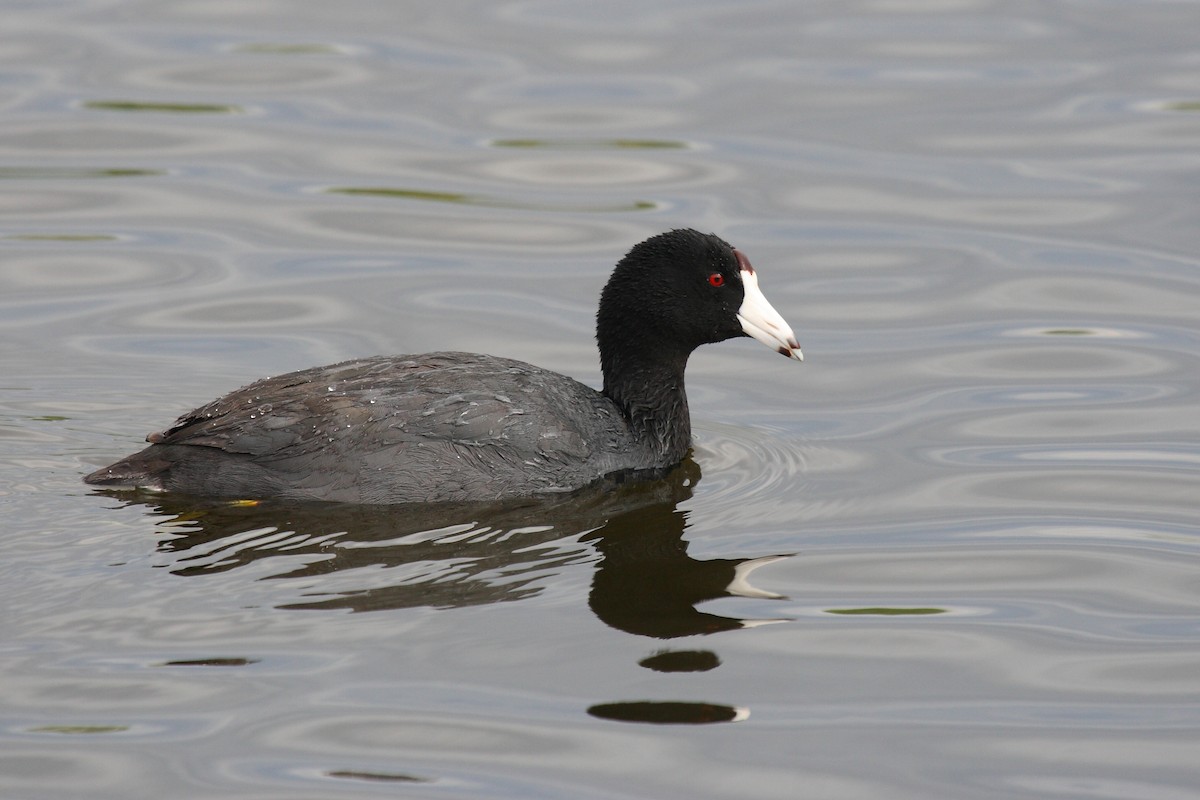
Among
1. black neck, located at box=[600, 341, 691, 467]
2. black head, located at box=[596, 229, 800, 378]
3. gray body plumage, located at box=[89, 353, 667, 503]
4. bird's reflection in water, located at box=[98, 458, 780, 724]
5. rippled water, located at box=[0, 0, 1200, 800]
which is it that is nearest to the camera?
rippled water, located at box=[0, 0, 1200, 800]

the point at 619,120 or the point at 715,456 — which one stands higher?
the point at 619,120

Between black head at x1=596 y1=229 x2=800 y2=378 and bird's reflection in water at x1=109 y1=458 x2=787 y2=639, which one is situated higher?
black head at x1=596 y1=229 x2=800 y2=378

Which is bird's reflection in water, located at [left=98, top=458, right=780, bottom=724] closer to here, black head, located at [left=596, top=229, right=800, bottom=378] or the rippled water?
the rippled water

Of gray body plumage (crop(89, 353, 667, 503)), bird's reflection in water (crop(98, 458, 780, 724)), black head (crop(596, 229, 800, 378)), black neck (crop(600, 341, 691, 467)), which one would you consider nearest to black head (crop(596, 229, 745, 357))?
black head (crop(596, 229, 800, 378))

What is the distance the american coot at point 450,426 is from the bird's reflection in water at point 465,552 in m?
0.12

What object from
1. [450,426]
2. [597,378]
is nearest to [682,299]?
[597,378]

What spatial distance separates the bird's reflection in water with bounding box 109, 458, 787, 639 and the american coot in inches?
4.5

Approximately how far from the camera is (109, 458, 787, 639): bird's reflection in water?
709 centimetres

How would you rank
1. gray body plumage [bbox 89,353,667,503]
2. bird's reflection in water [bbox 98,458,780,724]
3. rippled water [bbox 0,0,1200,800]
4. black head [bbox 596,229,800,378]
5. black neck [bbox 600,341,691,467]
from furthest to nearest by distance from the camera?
black head [bbox 596,229,800,378], black neck [bbox 600,341,691,467], gray body plumage [bbox 89,353,667,503], bird's reflection in water [bbox 98,458,780,724], rippled water [bbox 0,0,1200,800]

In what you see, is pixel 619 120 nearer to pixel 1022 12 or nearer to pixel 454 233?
pixel 454 233

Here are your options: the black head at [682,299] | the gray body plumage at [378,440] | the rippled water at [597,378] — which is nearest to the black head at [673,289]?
the black head at [682,299]

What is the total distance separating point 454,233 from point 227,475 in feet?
17.7

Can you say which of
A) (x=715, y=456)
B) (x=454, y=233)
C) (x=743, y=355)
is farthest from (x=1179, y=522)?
(x=454, y=233)

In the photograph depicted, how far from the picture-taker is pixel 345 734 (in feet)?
19.7
